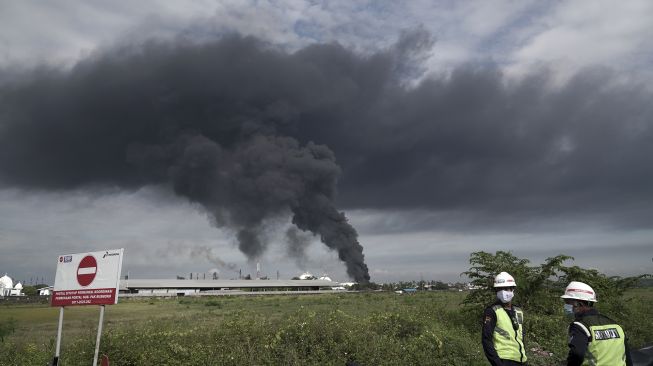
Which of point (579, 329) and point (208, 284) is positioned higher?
point (208, 284)

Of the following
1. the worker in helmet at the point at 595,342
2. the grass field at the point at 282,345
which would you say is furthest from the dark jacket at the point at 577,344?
the grass field at the point at 282,345

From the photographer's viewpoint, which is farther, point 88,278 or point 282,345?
point 282,345

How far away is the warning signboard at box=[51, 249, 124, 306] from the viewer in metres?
7.73

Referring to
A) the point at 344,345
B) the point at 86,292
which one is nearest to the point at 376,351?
the point at 344,345

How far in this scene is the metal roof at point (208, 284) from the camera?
105 m

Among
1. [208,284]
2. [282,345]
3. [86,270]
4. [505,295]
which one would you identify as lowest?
[282,345]

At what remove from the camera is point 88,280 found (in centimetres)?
805

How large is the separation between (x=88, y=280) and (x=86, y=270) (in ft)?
0.61

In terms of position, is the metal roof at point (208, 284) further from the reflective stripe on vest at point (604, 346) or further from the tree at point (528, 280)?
the reflective stripe on vest at point (604, 346)

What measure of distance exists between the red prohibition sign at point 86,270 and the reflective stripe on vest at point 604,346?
748 cm

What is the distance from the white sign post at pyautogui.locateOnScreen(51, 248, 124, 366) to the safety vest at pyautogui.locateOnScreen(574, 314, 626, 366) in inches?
Answer: 268

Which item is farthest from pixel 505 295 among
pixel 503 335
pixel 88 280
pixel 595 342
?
pixel 88 280

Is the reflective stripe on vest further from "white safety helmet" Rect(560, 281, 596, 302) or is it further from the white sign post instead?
the white sign post

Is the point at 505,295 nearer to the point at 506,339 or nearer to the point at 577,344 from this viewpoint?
the point at 506,339
